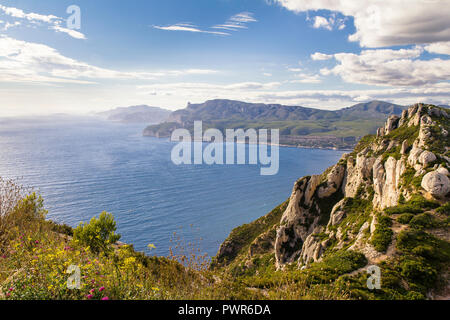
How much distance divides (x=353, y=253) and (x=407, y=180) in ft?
46.0

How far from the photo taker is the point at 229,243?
6147 centimetres

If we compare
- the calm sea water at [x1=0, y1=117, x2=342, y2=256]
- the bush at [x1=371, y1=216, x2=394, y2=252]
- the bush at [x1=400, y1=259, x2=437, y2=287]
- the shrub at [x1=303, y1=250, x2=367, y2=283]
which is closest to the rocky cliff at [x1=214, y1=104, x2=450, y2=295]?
the bush at [x1=371, y1=216, x2=394, y2=252]

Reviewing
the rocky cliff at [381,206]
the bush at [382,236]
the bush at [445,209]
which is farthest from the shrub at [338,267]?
the bush at [445,209]

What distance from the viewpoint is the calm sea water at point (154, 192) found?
8156 cm

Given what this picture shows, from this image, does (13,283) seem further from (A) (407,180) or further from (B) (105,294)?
(A) (407,180)

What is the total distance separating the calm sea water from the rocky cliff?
31793mm

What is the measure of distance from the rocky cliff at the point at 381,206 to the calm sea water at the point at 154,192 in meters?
31.8

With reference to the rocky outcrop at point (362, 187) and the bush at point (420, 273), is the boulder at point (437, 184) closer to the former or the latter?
the rocky outcrop at point (362, 187)

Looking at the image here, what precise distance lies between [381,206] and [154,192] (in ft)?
332

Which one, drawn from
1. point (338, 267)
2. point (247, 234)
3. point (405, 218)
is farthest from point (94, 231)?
point (247, 234)

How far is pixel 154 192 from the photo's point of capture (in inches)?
4520

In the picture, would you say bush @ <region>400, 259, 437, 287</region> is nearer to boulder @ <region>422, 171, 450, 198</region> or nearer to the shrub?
the shrub

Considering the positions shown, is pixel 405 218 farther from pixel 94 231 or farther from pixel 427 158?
pixel 94 231

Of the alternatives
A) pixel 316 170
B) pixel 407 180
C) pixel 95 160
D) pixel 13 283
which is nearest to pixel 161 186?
pixel 95 160
